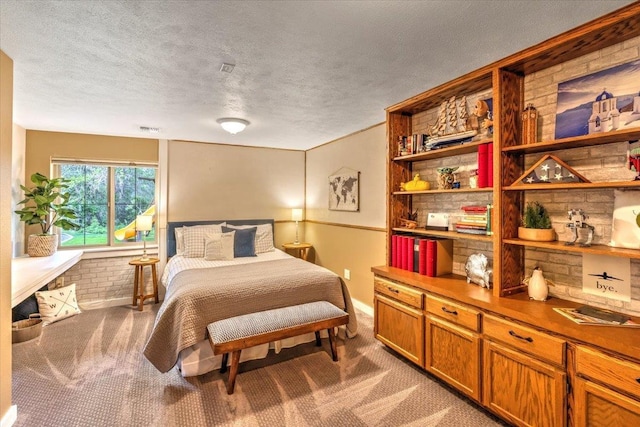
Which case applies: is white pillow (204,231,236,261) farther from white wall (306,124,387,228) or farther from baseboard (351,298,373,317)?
baseboard (351,298,373,317)

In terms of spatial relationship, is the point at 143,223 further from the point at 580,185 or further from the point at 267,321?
the point at 580,185

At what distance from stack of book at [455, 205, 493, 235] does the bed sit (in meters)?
1.35

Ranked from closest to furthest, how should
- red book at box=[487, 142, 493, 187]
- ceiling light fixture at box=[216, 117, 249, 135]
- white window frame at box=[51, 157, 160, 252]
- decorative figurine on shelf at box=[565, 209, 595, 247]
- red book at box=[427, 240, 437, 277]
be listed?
decorative figurine on shelf at box=[565, 209, 595, 247] < red book at box=[487, 142, 493, 187] < red book at box=[427, 240, 437, 277] < ceiling light fixture at box=[216, 117, 249, 135] < white window frame at box=[51, 157, 160, 252]

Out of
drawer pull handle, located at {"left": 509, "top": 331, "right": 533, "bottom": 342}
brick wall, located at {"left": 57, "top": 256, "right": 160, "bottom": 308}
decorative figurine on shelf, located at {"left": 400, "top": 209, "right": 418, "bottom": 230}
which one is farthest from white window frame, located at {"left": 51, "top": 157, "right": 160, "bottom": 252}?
drawer pull handle, located at {"left": 509, "top": 331, "right": 533, "bottom": 342}

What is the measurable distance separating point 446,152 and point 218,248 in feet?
9.61

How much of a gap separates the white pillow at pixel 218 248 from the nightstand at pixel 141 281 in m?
0.79

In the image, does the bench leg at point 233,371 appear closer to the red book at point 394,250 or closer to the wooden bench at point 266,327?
the wooden bench at point 266,327

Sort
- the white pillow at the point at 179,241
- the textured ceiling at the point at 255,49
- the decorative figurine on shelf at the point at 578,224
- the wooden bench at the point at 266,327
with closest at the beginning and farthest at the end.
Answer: the textured ceiling at the point at 255,49, the decorative figurine on shelf at the point at 578,224, the wooden bench at the point at 266,327, the white pillow at the point at 179,241

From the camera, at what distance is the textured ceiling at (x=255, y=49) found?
4.97ft

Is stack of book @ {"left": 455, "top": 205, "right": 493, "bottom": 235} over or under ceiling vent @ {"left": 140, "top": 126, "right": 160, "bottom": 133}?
under

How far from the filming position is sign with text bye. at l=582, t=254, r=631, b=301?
5.83 ft

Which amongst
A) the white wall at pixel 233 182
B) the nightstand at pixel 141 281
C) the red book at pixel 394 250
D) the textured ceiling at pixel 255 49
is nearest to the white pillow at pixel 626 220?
the textured ceiling at pixel 255 49

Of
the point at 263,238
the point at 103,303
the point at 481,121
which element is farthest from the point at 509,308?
the point at 103,303

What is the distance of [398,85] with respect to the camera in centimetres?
249
